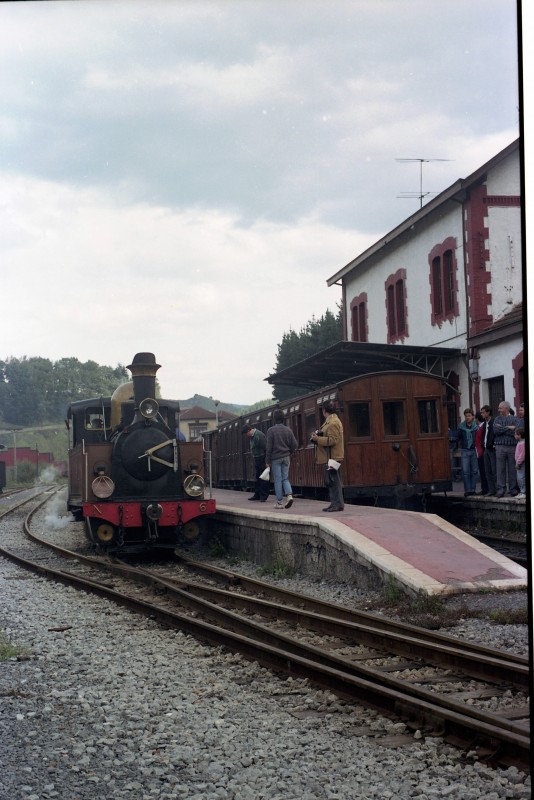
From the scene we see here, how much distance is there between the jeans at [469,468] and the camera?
1377 cm

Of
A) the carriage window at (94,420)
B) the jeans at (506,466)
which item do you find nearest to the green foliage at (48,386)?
the carriage window at (94,420)

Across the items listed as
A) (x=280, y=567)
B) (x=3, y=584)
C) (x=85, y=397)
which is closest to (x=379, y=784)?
(x=280, y=567)

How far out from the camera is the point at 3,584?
10195 mm

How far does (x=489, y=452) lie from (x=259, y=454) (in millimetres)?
4164

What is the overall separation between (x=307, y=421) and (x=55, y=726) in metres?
11.9

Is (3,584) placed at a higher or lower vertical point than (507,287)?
lower

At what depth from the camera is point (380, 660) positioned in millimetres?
5652

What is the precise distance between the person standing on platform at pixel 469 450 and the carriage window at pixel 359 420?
63.2 inches

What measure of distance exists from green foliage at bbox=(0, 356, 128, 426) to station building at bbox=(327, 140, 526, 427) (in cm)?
634

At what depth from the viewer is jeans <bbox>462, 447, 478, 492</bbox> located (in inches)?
542

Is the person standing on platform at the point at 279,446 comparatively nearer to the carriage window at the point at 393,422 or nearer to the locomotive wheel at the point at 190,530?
the locomotive wheel at the point at 190,530

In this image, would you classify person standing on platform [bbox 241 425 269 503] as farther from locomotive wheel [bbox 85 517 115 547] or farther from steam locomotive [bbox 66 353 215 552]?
locomotive wheel [bbox 85 517 115 547]

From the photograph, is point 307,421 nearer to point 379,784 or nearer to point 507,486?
point 507,486

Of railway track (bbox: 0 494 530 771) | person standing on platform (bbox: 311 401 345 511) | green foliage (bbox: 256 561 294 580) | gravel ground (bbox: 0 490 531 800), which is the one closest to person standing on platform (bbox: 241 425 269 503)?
person standing on platform (bbox: 311 401 345 511)
